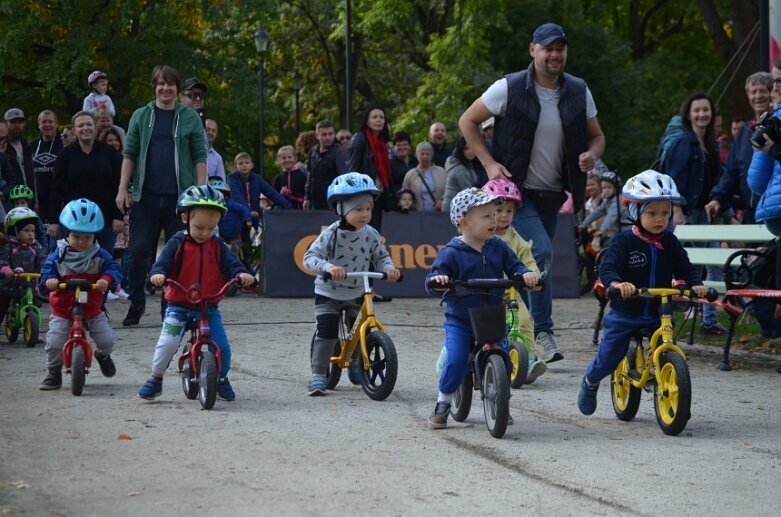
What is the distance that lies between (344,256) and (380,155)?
22.8 feet

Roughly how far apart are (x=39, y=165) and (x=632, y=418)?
10.2 metres

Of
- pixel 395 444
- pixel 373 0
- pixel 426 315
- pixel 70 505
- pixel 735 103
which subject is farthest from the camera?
pixel 373 0

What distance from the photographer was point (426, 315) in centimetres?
1534

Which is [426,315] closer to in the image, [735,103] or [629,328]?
[629,328]

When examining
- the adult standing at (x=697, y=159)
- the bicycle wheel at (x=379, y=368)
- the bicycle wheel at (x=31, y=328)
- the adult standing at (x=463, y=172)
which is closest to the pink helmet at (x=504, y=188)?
the bicycle wheel at (x=379, y=368)

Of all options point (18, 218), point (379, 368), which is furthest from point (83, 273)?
point (18, 218)

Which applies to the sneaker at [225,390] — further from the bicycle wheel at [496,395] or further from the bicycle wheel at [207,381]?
the bicycle wheel at [496,395]

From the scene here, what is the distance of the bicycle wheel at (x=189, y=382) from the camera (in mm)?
8820

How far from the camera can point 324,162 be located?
18.1 m

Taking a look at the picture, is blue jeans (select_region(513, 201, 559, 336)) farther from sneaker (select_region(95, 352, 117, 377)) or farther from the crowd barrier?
the crowd barrier

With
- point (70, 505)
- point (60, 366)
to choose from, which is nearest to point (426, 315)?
point (60, 366)

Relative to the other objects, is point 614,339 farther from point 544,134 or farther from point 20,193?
point 20,193

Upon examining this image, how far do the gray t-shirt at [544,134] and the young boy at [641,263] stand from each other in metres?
2.04

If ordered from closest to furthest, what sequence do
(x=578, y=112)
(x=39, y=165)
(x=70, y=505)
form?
(x=70, y=505) < (x=578, y=112) < (x=39, y=165)
